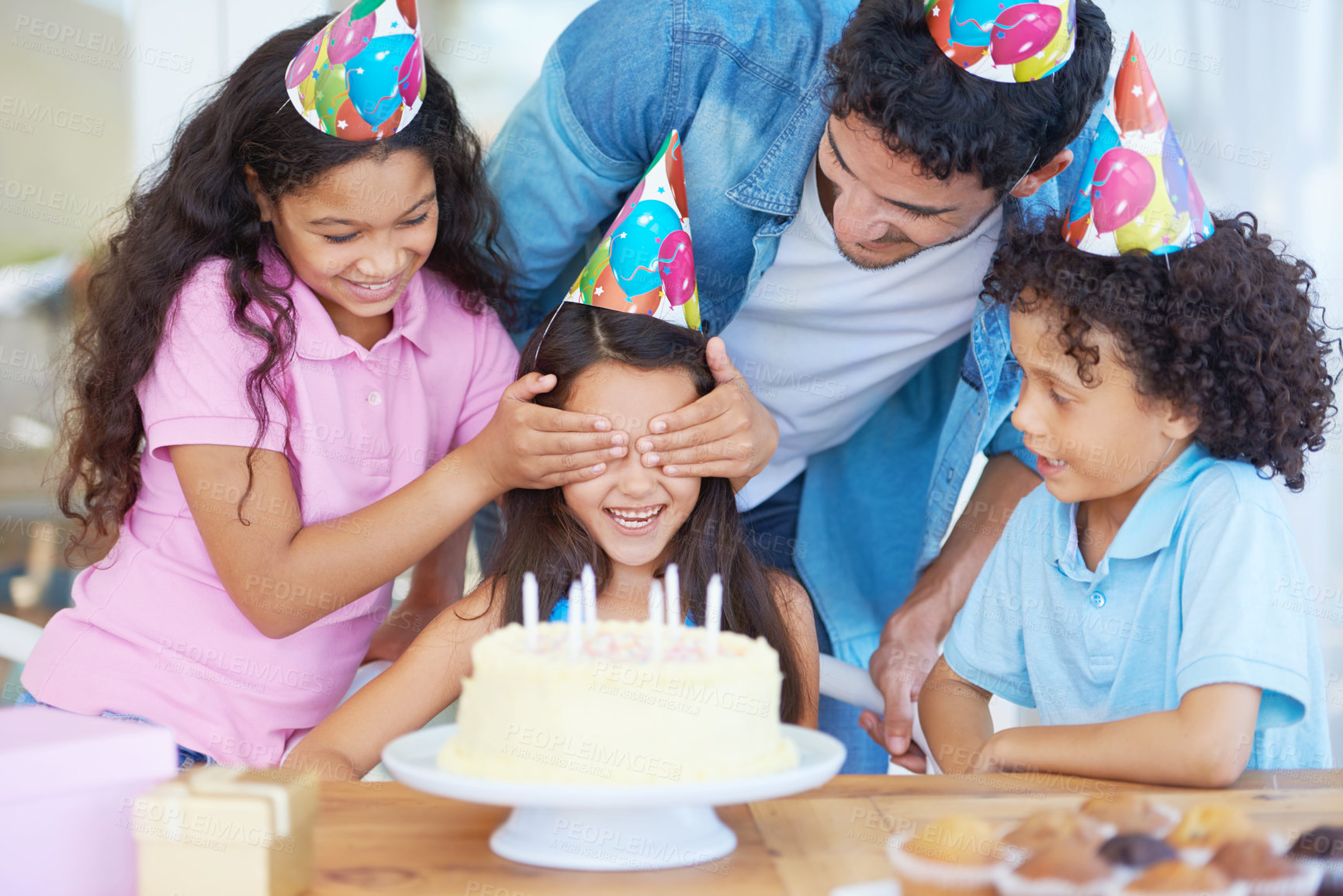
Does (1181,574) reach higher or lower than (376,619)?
higher

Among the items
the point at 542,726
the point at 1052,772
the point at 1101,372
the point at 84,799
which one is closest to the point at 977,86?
the point at 1101,372

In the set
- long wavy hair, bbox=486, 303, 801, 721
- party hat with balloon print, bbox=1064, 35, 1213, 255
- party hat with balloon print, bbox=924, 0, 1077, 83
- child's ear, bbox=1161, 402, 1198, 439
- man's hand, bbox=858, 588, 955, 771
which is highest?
party hat with balloon print, bbox=924, 0, 1077, 83

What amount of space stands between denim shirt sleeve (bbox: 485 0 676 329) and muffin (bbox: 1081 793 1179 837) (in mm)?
1180

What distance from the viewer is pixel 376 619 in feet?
5.71

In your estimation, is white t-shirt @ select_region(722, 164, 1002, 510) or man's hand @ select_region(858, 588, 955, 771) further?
white t-shirt @ select_region(722, 164, 1002, 510)

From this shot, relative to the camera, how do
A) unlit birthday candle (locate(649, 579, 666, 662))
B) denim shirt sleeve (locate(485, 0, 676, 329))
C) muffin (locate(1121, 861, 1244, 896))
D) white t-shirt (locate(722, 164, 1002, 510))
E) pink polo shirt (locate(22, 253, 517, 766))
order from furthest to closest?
white t-shirt (locate(722, 164, 1002, 510)) → denim shirt sleeve (locate(485, 0, 676, 329)) → pink polo shirt (locate(22, 253, 517, 766)) → unlit birthday candle (locate(649, 579, 666, 662)) → muffin (locate(1121, 861, 1244, 896))

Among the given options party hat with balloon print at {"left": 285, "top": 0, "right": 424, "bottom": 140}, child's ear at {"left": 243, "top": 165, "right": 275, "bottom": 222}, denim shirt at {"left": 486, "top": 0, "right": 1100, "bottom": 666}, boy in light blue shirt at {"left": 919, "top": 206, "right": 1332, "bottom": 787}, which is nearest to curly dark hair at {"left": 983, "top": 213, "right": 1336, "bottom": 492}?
boy in light blue shirt at {"left": 919, "top": 206, "right": 1332, "bottom": 787}

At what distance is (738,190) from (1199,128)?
49.5 inches

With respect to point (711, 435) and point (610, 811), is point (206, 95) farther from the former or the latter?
point (610, 811)

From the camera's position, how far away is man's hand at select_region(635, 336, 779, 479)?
154cm

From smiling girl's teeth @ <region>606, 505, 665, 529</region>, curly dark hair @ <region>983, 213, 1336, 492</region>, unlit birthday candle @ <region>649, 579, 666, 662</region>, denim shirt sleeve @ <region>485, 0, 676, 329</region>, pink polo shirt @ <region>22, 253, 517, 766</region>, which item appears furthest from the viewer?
denim shirt sleeve @ <region>485, 0, 676, 329</region>

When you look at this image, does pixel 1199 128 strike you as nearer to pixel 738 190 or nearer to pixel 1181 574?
pixel 738 190

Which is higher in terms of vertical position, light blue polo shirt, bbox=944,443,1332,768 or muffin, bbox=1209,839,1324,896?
muffin, bbox=1209,839,1324,896

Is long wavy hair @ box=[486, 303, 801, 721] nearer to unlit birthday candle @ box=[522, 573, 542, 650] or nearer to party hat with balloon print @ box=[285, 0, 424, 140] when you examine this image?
party hat with balloon print @ box=[285, 0, 424, 140]
